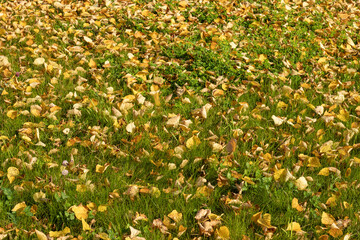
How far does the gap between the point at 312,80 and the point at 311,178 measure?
5.02 feet

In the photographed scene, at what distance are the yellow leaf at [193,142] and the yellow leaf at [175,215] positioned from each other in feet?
2.23

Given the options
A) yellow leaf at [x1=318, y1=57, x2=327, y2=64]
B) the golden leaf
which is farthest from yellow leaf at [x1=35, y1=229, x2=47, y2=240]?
yellow leaf at [x1=318, y1=57, x2=327, y2=64]

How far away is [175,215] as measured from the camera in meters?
2.43

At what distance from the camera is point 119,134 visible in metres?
3.14

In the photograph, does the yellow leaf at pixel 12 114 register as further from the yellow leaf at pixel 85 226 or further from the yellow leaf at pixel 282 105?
the yellow leaf at pixel 282 105

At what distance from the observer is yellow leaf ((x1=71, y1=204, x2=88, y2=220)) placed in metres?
2.38

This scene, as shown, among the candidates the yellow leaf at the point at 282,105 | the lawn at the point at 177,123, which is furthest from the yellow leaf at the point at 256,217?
the yellow leaf at the point at 282,105

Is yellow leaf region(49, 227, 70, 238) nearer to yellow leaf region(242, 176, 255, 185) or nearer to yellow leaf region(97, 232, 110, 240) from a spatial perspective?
yellow leaf region(97, 232, 110, 240)

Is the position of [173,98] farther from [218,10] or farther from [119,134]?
[218,10]

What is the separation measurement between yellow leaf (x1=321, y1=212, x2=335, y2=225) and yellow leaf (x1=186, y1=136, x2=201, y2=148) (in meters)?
1.04

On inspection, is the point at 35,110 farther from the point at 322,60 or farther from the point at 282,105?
the point at 322,60

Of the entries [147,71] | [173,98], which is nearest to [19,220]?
[173,98]

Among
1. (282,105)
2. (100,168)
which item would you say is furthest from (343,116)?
(100,168)

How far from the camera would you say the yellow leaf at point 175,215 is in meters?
2.42
